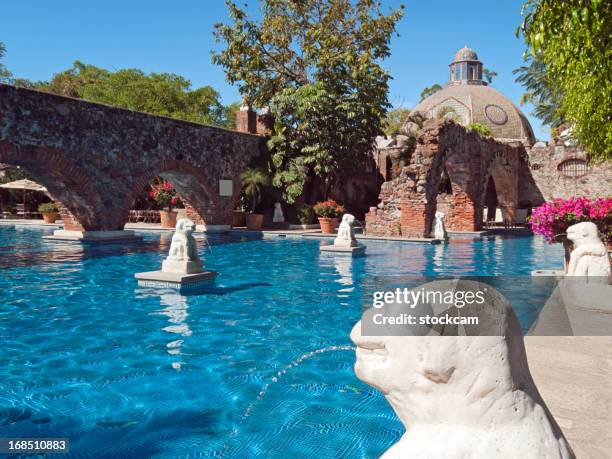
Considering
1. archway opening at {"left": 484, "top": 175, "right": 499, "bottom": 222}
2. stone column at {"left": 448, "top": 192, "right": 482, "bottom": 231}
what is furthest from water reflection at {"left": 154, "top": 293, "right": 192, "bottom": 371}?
archway opening at {"left": 484, "top": 175, "right": 499, "bottom": 222}

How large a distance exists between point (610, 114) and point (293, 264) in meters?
6.89

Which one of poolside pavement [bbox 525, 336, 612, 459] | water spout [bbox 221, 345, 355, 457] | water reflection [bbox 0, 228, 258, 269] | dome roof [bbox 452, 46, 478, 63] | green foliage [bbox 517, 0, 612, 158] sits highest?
dome roof [bbox 452, 46, 478, 63]

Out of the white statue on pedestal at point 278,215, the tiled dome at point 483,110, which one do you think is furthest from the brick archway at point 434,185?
the tiled dome at point 483,110

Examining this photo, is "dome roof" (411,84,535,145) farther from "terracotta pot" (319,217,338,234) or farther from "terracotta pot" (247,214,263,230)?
"terracotta pot" (319,217,338,234)

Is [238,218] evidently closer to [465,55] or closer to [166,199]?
[166,199]

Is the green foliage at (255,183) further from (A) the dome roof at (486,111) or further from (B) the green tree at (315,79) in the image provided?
(A) the dome roof at (486,111)

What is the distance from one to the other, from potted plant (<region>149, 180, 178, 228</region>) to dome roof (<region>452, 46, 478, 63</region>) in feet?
127

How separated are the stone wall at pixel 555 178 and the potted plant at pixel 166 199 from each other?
19.5 metres

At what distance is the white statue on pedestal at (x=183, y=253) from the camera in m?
8.44

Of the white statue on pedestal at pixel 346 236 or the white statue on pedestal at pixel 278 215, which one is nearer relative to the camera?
the white statue on pedestal at pixel 346 236

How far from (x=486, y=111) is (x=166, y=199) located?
30.8 metres

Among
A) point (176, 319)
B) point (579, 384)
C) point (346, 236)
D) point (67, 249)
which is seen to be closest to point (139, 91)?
point (67, 249)

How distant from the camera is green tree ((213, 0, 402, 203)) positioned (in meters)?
20.3

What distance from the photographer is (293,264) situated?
11.4 m
